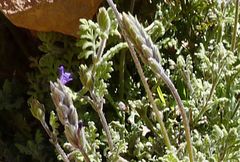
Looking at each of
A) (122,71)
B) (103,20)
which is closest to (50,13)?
(122,71)

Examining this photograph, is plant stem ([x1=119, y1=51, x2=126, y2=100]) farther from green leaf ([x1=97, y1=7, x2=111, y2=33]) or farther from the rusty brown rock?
green leaf ([x1=97, y1=7, x2=111, y2=33])

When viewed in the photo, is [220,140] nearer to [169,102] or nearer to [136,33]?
[169,102]

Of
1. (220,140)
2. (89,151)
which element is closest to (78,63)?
(89,151)

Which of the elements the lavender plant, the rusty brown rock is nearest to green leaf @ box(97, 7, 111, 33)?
the lavender plant

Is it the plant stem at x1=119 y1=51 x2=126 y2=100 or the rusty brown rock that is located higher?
the rusty brown rock

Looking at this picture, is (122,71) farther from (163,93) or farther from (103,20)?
(103,20)

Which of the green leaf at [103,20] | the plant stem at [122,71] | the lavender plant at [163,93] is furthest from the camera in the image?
the plant stem at [122,71]

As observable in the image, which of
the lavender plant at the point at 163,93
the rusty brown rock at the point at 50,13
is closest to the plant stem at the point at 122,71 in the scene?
the lavender plant at the point at 163,93

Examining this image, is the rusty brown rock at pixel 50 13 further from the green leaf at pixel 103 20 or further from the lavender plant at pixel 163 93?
the green leaf at pixel 103 20
